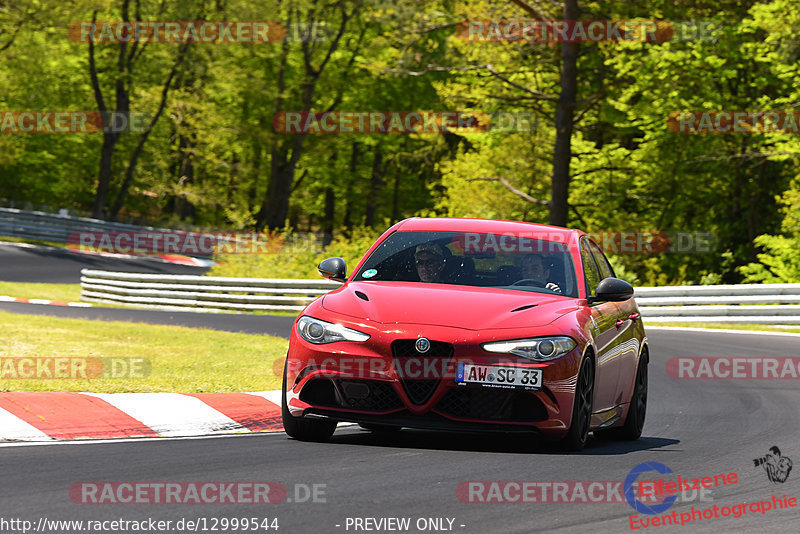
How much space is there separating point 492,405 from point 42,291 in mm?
24875

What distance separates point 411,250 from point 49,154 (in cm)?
5865

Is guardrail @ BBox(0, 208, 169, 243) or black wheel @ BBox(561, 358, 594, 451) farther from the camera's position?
guardrail @ BBox(0, 208, 169, 243)

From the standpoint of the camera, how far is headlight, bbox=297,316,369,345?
739cm

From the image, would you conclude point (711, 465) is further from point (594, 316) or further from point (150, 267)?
point (150, 267)

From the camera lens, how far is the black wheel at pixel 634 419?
9.34m

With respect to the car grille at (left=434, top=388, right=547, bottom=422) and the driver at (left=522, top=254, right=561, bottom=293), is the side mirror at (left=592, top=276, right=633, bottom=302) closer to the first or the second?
the driver at (left=522, top=254, right=561, bottom=293)

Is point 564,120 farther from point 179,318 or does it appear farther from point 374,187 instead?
point 374,187

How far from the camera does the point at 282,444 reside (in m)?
7.84

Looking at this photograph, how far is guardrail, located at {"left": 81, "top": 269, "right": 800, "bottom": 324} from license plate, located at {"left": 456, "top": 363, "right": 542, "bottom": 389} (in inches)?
665

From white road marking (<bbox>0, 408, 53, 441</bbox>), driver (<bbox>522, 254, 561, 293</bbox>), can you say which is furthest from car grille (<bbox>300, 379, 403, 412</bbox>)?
white road marking (<bbox>0, 408, 53, 441</bbox>)

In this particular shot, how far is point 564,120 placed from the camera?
31062mm

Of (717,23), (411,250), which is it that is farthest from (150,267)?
(411,250)

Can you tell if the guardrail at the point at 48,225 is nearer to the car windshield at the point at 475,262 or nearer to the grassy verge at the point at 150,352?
the grassy verge at the point at 150,352

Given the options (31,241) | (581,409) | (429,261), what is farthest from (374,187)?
(581,409)
